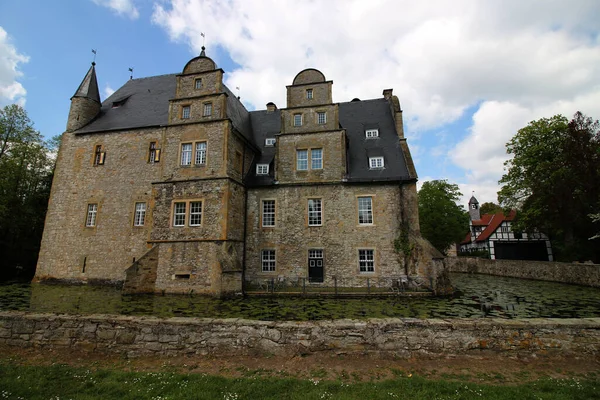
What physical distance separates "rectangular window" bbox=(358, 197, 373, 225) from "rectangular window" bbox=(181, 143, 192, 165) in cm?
1055

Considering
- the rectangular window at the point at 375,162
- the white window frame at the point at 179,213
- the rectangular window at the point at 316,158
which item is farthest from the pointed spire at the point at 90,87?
the rectangular window at the point at 375,162

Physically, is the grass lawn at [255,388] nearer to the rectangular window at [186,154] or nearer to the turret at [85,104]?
the rectangular window at [186,154]

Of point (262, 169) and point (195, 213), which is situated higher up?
point (262, 169)

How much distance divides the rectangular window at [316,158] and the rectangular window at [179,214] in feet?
26.9

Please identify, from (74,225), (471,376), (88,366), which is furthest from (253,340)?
(74,225)

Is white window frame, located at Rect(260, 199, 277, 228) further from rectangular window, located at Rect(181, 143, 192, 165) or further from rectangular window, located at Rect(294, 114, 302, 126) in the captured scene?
rectangular window, located at Rect(294, 114, 302, 126)

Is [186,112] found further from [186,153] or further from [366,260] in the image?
[366,260]

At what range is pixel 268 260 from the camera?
58.7 ft

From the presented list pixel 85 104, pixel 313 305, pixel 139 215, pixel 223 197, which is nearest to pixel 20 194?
pixel 85 104

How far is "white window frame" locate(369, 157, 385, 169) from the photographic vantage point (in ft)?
60.0

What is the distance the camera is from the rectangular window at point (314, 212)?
58.4ft

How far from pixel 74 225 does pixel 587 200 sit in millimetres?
35889

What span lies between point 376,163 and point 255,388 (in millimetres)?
15942

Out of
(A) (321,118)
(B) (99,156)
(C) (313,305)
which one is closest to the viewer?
(C) (313,305)
